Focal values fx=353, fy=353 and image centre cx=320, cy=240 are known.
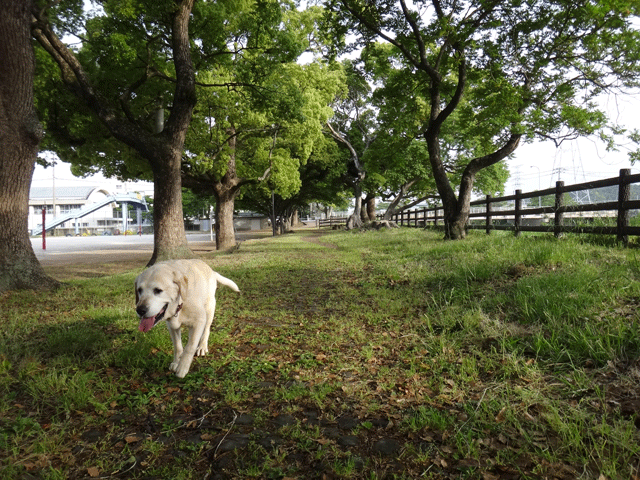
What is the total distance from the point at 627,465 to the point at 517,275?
3.68 metres

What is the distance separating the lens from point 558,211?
27.4ft

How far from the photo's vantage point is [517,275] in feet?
17.3

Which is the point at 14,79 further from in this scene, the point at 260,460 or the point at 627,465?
the point at 627,465

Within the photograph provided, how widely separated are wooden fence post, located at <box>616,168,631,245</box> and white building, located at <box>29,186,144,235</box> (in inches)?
2762

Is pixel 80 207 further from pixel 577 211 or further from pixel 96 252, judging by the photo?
pixel 577 211

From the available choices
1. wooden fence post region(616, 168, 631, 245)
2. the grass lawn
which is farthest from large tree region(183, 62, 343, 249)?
the grass lawn

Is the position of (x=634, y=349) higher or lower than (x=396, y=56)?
lower

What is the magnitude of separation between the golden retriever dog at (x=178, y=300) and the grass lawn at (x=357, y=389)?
1.11 feet

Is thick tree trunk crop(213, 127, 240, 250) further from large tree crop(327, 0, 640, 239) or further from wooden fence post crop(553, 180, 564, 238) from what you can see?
wooden fence post crop(553, 180, 564, 238)

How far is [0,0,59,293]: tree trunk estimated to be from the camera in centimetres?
623

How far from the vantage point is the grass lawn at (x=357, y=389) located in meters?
2.15

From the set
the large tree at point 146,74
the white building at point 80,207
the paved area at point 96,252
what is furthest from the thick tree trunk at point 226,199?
the white building at point 80,207

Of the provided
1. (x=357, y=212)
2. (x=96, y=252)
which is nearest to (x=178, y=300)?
(x=96, y=252)

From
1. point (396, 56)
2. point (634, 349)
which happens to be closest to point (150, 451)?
point (634, 349)
